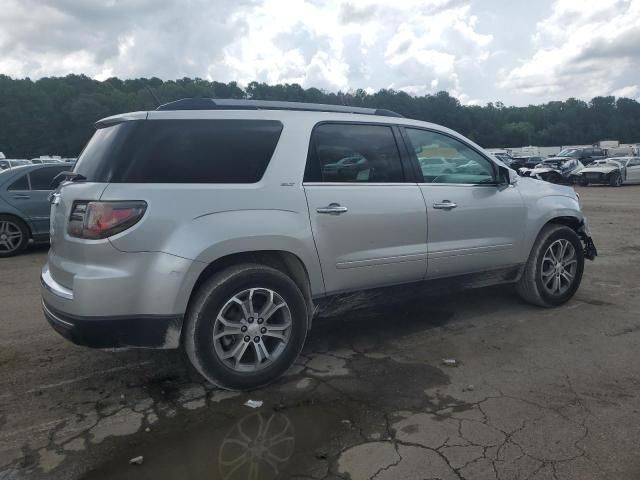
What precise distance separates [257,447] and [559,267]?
Result: 3.68 m

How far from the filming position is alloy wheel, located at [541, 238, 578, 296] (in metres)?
5.11

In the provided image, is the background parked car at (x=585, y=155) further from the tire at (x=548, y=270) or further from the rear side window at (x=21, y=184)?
the rear side window at (x=21, y=184)

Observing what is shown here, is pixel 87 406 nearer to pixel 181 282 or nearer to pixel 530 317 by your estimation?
pixel 181 282

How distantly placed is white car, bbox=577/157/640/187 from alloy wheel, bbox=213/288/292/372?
2656 centimetres

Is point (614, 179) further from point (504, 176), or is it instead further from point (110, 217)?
point (110, 217)

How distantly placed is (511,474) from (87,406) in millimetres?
2524

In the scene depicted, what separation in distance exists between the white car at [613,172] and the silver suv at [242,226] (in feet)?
81.3

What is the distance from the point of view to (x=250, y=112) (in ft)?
12.1

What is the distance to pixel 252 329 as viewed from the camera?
136 inches

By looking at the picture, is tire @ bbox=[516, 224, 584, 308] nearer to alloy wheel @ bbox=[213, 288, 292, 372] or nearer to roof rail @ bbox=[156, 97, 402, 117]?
roof rail @ bbox=[156, 97, 402, 117]

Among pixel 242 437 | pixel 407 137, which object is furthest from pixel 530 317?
pixel 242 437

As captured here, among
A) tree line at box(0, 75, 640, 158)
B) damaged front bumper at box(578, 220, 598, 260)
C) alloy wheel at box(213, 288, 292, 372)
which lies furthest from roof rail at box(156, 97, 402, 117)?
tree line at box(0, 75, 640, 158)

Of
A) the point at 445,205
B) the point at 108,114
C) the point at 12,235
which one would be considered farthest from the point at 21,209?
the point at 108,114

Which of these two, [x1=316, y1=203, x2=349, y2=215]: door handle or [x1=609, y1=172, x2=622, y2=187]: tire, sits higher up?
[x1=316, y1=203, x2=349, y2=215]: door handle
